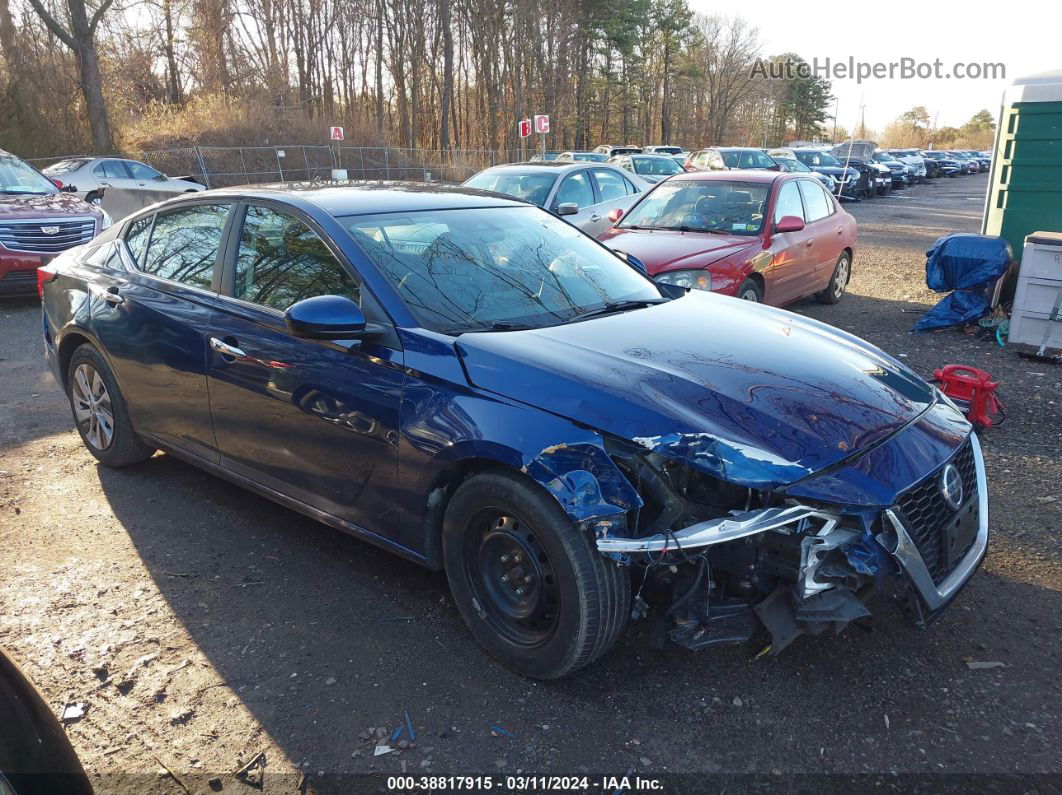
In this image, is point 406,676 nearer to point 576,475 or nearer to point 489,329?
point 576,475

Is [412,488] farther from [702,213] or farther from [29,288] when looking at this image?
[29,288]

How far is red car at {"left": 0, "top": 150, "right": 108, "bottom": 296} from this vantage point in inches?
392

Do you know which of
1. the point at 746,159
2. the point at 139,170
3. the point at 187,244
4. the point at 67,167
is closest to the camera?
the point at 187,244

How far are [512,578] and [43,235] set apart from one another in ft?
33.2

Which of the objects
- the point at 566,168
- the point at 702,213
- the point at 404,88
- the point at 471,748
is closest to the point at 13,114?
the point at 404,88

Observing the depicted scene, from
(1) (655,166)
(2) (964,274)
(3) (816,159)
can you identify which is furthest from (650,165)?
(2) (964,274)

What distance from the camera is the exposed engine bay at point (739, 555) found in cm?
252

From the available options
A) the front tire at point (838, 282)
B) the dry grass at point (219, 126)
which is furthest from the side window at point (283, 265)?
the dry grass at point (219, 126)

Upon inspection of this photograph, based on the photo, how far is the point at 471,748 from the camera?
2604 millimetres

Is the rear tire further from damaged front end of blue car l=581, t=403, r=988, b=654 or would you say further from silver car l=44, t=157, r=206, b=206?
silver car l=44, t=157, r=206, b=206

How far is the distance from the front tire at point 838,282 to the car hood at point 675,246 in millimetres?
2532

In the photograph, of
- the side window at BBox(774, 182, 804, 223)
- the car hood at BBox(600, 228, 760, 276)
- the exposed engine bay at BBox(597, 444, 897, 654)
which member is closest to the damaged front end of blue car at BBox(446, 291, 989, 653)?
the exposed engine bay at BBox(597, 444, 897, 654)

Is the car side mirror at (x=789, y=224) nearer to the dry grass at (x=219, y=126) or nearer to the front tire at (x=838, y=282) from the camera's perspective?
the front tire at (x=838, y=282)

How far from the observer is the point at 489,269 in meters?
3.60
